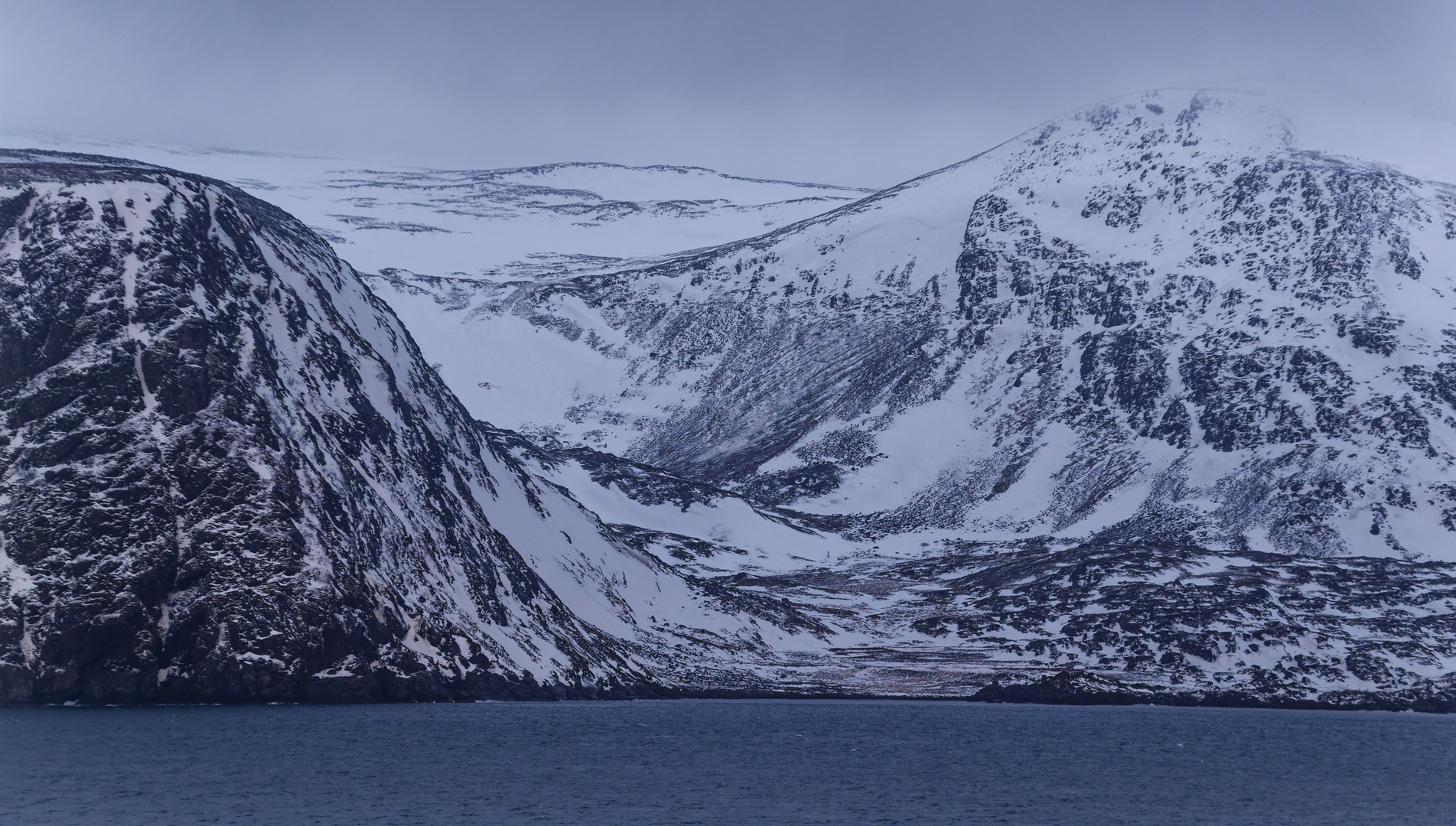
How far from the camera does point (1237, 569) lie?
194 meters

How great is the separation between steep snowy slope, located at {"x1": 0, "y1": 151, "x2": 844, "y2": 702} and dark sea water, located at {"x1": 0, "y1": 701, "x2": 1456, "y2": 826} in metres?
3.68

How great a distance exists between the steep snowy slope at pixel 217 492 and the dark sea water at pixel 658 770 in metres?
3.68

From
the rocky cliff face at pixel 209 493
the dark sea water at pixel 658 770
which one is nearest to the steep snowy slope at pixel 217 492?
the rocky cliff face at pixel 209 493

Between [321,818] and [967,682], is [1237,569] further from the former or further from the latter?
[321,818]

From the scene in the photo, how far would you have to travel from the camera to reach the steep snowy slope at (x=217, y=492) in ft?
322

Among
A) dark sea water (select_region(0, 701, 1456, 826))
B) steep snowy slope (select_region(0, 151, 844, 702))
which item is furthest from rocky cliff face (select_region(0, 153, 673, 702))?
dark sea water (select_region(0, 701, 1456, 826))

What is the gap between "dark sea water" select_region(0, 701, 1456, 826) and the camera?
72500 mm

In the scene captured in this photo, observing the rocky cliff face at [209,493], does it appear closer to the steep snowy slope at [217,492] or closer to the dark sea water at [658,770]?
the steep snowy slope at [217,492]

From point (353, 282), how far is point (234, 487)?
5180 cm

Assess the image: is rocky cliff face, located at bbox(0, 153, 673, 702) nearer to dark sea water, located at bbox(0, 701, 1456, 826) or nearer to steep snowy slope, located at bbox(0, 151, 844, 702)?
steep snowy slope, located at bbox(0, 151, 844, 702)

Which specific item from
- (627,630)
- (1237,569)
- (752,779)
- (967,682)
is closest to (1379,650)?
(1237,569)

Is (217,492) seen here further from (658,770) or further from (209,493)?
(658,770)

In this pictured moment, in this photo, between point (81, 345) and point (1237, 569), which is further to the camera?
point (1237, 569)

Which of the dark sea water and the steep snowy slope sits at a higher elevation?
the steep snowy slope
